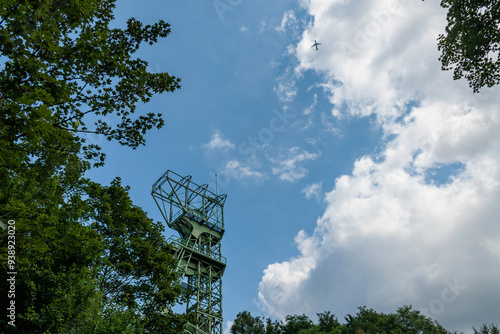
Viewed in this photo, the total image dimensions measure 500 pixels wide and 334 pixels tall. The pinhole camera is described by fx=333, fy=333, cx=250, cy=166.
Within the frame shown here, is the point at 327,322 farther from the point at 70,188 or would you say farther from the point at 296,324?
the point at 70,188

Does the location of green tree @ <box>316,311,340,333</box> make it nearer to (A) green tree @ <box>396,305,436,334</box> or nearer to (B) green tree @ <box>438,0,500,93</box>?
(A) green tree @ <box>396,305,436,334</box>

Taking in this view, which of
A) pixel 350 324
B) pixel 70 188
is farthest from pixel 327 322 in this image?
pixel 70 188

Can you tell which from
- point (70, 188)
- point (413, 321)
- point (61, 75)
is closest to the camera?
point (61, 75)

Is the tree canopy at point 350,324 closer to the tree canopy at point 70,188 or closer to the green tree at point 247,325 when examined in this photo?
the green tree at point 247,325

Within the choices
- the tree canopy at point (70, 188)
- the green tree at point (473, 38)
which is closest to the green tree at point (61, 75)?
the tree canopy at point (70, 188)

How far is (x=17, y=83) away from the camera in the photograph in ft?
21.4

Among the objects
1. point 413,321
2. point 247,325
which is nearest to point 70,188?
point 247,325

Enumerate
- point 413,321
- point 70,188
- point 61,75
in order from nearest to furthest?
point 61,75
point 70,188
point 413,321

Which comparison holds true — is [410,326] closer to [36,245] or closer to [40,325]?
[40,325]

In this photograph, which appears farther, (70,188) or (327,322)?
(327,322)

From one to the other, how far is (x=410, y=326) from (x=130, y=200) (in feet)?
136

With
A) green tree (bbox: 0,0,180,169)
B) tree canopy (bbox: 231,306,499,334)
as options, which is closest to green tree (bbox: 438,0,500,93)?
green tree (bbox: 0,0,180,169)

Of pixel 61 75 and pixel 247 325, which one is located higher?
pixel 247 325

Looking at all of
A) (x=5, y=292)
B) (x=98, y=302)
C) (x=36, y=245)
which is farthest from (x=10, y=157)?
(x=5, y=292)
